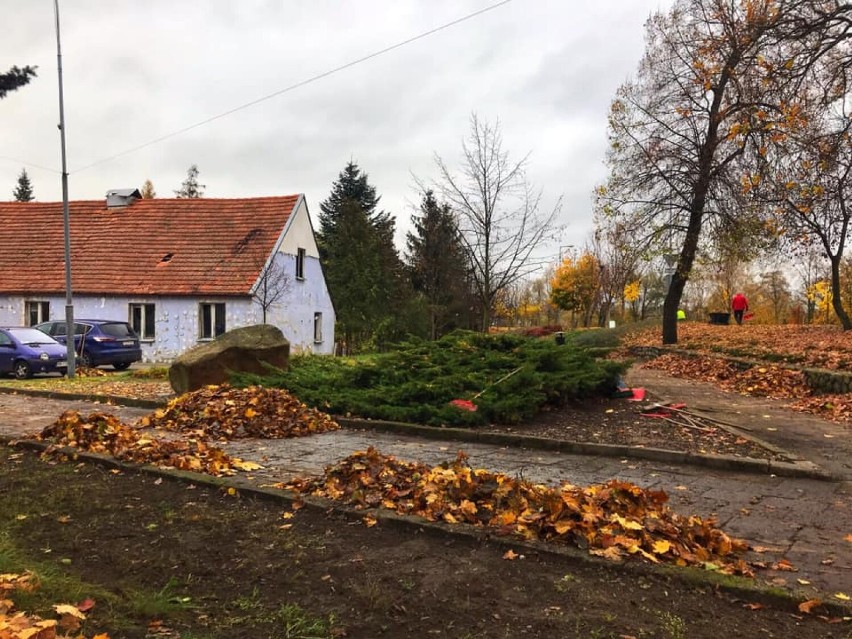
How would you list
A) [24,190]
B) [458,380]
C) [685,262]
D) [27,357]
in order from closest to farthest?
1. [458,380]
2. [27,357]
3. [685,262]
4. [24,190]

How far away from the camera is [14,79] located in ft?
19.1

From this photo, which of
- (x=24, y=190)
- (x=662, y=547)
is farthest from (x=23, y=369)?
(x=24, y=190)

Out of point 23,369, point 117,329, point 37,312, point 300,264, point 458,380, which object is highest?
point 300,264

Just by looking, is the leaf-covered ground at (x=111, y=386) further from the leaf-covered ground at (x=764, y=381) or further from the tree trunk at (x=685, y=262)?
the tree trunk at (x=685, y=262)

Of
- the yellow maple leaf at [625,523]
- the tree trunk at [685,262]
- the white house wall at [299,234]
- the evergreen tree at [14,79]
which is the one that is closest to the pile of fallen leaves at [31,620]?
the yellow maple leaf at [625,523]

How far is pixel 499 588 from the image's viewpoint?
3500mm

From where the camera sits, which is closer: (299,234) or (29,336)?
(29,336)

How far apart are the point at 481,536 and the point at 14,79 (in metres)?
5.71

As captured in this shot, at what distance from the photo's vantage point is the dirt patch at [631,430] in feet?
23.7

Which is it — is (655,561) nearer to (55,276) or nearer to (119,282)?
(119,282)

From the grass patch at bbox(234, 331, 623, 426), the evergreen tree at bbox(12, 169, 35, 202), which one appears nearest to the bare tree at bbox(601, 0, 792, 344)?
the grass patch at bbox(234, 331, 623, 426)

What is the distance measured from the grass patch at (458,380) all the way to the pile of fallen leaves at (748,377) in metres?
4.36

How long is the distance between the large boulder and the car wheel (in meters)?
8.97

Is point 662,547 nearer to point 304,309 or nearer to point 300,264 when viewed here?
point 304,309
